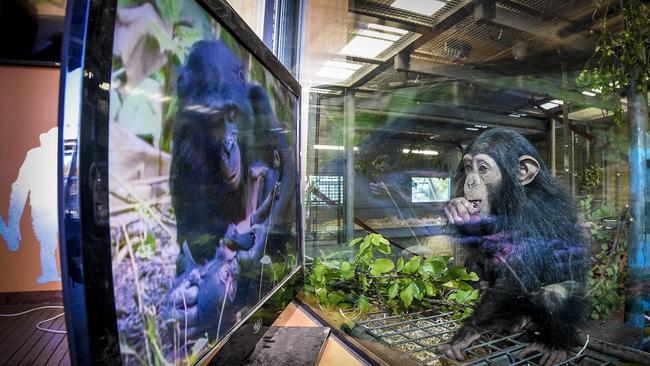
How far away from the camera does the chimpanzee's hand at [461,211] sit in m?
0.79

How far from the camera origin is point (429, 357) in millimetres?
787

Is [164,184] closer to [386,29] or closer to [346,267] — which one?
[346,267]

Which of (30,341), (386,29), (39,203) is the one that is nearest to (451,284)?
(386,29)

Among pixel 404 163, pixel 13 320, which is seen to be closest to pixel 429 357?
pixel 404 163

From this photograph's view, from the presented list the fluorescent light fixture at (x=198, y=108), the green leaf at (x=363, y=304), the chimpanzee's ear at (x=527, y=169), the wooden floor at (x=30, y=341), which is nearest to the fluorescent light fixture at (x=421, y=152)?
the chimpanzee's ear at (x=527, y=169)

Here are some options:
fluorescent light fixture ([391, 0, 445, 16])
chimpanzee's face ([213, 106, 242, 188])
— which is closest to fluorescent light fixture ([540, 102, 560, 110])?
fluorescent light fixture ([391, 0, 445, 16])

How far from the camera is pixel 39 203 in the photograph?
2871 mm

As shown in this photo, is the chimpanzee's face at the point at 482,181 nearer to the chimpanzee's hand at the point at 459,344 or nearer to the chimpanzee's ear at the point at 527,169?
the chimpanzee's ear at the point at 527,169

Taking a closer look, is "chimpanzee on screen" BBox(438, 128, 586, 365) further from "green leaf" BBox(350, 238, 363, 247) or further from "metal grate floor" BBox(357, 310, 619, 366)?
"green leaf" BBox(350, 238, 363, 247)

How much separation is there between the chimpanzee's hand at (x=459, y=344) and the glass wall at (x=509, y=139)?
0.09 meters

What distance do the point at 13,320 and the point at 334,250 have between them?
9.78 feet

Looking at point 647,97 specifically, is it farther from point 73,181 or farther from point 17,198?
point 17,198

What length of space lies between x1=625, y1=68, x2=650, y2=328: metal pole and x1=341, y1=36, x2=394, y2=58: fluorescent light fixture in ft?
2.41

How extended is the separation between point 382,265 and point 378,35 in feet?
2.82
